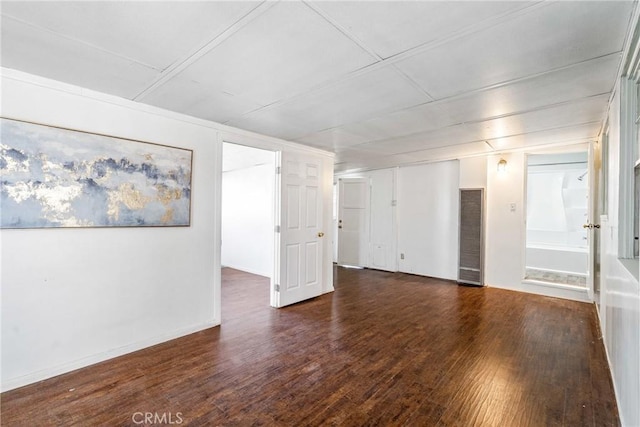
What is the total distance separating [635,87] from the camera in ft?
→ 6.10

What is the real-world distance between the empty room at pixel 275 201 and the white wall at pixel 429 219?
156cm

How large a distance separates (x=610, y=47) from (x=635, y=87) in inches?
14.7

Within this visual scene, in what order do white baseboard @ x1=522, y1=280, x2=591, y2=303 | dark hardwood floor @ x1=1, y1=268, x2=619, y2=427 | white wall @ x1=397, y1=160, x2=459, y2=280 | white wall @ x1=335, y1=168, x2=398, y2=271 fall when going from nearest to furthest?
dark hardwood floor @ x1=1, y1=268, x2=619, y2=427
white baseboard @ x1=522, y1=280, x2=591, y2=303
white wall @ x1=397, y1=160, x2=459, y2=280
white wall @ x1=335, y1=168, x2=398, y2=271

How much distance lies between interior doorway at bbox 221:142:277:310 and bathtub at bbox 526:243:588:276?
568 centimetres

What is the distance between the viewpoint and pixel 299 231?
4.23m

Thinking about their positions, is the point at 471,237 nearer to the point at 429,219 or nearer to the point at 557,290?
the point at 429,219

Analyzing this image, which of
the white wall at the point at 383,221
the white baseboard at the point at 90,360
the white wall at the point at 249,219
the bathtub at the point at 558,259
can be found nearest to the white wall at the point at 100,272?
the white baseboard at the point at 90,360

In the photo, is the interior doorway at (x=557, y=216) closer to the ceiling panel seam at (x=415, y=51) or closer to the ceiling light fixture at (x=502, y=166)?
the ceiling light fixture at (x=502, y=166)

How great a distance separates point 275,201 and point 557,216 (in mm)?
7051

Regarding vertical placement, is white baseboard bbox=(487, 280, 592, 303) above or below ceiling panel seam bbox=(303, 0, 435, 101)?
below

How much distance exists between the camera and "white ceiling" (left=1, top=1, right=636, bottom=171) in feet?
4.77

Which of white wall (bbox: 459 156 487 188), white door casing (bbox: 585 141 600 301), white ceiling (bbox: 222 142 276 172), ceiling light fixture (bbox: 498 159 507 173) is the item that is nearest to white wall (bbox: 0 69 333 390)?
white ceiling (bbox: 222 142 276 172)

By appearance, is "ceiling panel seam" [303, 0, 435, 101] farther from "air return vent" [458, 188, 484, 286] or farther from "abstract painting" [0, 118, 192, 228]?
"air return vent" [458, 188, 484, 286]

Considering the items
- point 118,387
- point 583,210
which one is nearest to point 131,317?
point 118,387
